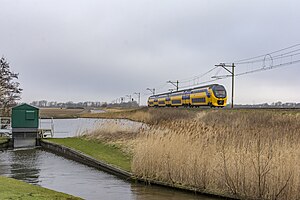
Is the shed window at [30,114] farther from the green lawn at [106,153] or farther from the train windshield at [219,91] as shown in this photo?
the train windshield at [219,91]

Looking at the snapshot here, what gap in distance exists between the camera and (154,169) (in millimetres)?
10484

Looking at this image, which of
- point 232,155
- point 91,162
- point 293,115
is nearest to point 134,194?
point 232,155

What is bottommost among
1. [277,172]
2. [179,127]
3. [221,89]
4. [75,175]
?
[75,175]

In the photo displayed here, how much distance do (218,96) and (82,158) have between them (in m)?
21.6

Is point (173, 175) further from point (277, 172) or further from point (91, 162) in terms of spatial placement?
point (91, 162)

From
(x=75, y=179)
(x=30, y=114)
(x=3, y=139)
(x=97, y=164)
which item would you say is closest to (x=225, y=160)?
(x=75, y=179)

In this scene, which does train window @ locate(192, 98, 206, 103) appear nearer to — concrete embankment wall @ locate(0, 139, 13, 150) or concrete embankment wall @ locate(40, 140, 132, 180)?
concrete embankment wall @ locate(40, 140, 132, 180)

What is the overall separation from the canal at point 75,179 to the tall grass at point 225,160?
56 centimetres

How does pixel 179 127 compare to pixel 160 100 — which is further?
pixel 160 100

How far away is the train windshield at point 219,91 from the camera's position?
33.9m

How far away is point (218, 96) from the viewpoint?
3403 cm

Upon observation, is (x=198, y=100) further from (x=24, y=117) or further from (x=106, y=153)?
(x=106, y=153)

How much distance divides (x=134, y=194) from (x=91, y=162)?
506 centimetres

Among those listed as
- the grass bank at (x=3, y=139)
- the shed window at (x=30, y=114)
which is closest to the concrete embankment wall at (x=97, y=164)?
the shed window at (x=30, y=114)
